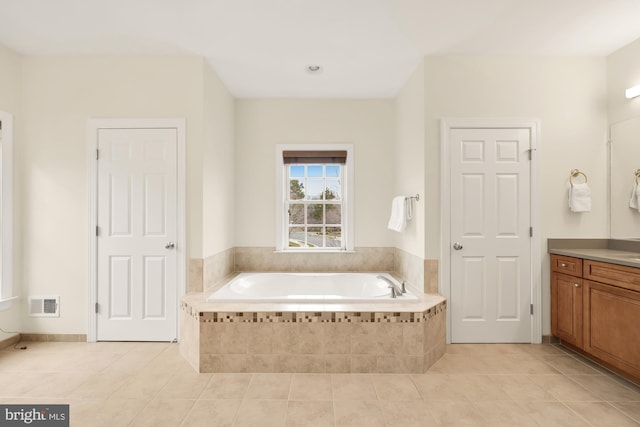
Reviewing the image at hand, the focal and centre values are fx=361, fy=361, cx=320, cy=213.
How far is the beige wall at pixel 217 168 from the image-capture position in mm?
3141

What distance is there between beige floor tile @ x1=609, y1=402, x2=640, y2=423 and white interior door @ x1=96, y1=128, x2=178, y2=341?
10.4 feet

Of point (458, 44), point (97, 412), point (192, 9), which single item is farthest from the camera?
point (458, 44)

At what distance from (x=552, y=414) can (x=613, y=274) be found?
3.57 feet

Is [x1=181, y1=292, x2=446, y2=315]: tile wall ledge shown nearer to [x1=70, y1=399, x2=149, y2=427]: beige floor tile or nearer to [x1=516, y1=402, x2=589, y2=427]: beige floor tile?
[x1=70, y1=399, x2=149, y2=427]: beige floor tile

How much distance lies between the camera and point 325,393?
2273 mm

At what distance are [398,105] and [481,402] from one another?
9.51ft

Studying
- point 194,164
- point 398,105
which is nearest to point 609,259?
point 398,105

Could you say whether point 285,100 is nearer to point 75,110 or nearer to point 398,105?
point 398,105

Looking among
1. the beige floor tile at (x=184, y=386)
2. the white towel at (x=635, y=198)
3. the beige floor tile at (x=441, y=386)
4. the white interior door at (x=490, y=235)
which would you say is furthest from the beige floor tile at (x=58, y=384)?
the white towel at (x=635, y=198)

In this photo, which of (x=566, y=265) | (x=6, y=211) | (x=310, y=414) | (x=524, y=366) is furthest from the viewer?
(x=6, y=211)

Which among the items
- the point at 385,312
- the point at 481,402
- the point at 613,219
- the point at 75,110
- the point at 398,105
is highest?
the point at 398,105

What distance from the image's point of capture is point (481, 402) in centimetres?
218

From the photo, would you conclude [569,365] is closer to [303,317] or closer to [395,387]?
[395,387]

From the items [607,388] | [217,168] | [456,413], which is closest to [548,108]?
[607,388]
